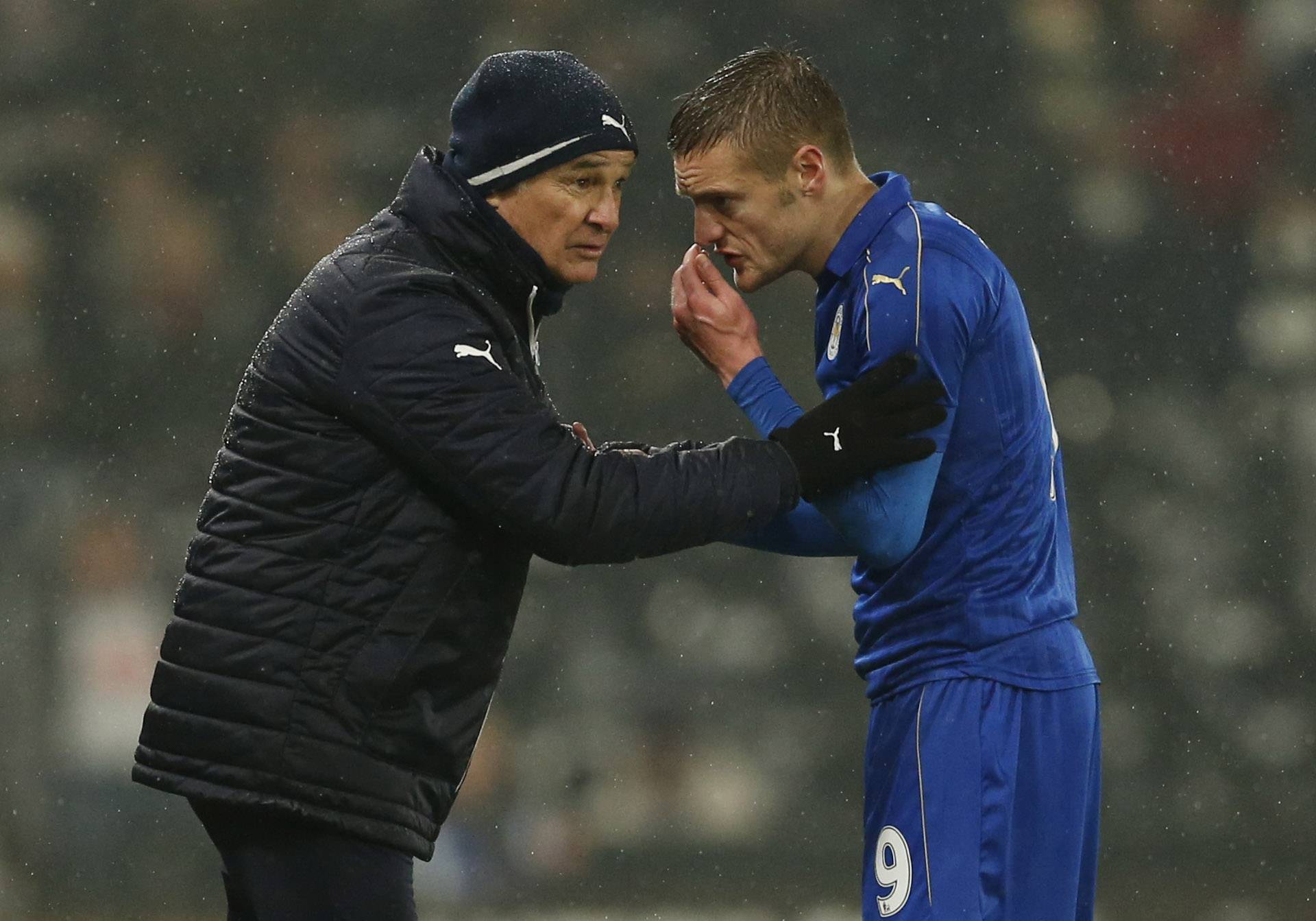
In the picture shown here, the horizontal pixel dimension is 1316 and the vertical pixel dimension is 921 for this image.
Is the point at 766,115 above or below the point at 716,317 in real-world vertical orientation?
above

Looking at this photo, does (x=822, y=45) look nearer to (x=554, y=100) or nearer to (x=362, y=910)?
(x=554, y=100)

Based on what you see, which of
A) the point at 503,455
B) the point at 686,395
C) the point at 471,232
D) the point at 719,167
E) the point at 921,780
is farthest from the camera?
the point at 686,395

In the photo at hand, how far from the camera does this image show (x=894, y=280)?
2424 mm

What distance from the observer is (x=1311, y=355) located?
5020 mm

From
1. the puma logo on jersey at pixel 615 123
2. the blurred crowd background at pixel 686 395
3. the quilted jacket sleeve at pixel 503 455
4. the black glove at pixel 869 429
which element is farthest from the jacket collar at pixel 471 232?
the blurred crowd background at pixel 686 395

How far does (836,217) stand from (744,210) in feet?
0.47

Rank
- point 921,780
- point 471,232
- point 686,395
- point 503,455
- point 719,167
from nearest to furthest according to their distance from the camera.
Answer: point 503,455
point 471,232
point 921,780
point 719,167
point 686,395

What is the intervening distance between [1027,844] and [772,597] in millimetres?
2578

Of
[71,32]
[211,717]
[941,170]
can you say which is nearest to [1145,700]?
[941,170]

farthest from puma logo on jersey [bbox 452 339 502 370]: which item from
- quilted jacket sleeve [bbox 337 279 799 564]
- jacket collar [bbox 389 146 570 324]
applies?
jacket collar [bbox 389 146 570 324]

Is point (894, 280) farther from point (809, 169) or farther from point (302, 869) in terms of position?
point (302, 869)

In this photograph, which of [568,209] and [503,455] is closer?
[503,455]

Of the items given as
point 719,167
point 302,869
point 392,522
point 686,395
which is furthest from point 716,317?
point 686,395

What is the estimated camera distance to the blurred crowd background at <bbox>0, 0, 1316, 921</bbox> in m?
4.92
